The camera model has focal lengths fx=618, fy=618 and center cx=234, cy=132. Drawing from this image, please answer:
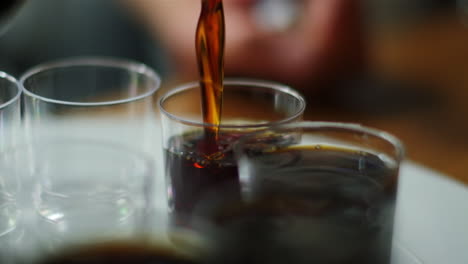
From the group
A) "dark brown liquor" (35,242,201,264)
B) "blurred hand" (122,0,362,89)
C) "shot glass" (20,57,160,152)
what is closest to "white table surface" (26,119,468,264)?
"shot glass" (20,57,160,152)

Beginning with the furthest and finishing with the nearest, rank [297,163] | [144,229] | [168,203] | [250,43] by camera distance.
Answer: [250,43] → [168,203] → [297,163] → [144,229]

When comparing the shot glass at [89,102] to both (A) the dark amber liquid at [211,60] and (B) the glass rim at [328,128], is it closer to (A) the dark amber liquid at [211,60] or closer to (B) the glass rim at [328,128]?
(A) the dark amber liquid at [211,60]

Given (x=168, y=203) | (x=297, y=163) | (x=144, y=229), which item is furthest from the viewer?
(x=168, y=203)

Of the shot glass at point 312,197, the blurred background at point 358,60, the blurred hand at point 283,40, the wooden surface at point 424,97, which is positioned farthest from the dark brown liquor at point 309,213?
the blurred hand at point 283,40

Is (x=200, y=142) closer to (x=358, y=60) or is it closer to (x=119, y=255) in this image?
(x=119, y=255)

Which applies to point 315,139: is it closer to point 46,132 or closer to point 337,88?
point 46,132

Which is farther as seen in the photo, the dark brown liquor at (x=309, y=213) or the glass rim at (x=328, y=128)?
the glass rim at (x=328, y=128)

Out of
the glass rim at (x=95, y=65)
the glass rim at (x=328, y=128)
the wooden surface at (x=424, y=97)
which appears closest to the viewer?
the glass rim at (x=328, y=128)

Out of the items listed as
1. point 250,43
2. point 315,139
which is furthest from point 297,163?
point 250,43
